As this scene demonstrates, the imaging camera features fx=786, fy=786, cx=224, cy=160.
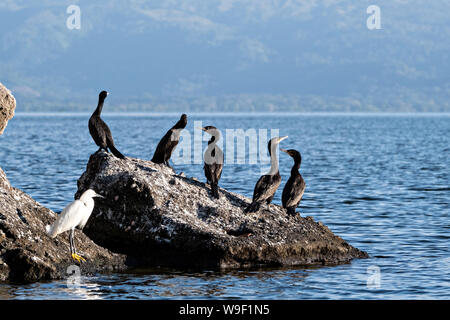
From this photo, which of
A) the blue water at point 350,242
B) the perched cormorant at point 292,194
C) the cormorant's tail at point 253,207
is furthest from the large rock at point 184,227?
the blue water at point 350,242

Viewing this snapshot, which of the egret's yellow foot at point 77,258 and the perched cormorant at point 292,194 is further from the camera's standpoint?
the perched cormorant at point 292,194

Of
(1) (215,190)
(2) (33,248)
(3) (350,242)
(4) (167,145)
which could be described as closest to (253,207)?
(1) (215,190)

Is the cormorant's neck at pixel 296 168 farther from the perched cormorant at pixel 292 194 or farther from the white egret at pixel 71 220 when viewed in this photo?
the white egret at pixel 71 220

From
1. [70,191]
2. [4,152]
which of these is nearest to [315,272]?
[70,191]

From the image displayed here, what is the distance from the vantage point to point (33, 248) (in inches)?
552

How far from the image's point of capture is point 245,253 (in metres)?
15.4

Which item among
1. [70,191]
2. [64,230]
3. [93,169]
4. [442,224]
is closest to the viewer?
[64,230]

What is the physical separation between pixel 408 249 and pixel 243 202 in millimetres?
4479

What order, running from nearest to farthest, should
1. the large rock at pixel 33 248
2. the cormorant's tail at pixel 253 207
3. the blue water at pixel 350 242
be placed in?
the blue water at pixel 350 242, the large rock at pixel 33 248, the cormorant's tail at pixel 253 207

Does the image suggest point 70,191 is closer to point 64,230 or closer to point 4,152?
point 64,230

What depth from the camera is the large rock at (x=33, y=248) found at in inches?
543

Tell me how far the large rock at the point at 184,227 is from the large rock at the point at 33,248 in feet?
2.46

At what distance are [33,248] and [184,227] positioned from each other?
9.58 ft

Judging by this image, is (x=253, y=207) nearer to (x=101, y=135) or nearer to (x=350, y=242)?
(x=101, y=135)
